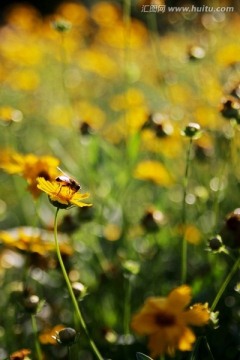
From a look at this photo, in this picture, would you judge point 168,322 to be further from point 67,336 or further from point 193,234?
point 193,234

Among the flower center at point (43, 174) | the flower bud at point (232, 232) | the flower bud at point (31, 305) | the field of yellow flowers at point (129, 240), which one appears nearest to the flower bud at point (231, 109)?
the field of yellow flowers at point (129, 240)

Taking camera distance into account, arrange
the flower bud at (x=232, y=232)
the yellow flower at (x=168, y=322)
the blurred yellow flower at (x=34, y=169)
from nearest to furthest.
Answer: the yellow flower at (x=168, y=322), the flower bud at (x=232, y=232), the blurred yellow flower at (x=34, y=169)

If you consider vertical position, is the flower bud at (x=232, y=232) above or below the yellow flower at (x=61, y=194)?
below

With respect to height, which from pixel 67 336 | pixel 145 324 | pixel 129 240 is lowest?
pixel 129 240

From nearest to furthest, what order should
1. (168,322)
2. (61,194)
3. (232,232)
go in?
(168,322), (61,194), (232,232)

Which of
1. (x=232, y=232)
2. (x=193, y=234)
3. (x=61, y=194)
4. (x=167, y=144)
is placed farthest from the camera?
(x=167, y=144)

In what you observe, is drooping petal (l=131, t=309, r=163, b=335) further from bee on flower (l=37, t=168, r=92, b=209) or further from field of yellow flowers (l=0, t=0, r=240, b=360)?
bee on flower (l=37, t=168, r=92, b=209)

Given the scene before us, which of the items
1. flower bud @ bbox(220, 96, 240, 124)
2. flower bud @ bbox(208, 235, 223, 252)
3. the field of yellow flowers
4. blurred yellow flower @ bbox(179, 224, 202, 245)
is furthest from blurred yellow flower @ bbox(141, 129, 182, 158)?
flower bud @ bbox(208, 235, 223, 252)

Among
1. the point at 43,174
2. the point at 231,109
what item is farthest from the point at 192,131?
the point at 43,174

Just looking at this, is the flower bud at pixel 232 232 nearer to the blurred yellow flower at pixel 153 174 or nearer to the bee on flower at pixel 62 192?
the bee on flower at pixel 62 192

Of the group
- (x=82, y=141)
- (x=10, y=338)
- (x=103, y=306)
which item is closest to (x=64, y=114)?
(x=82, y=141)
